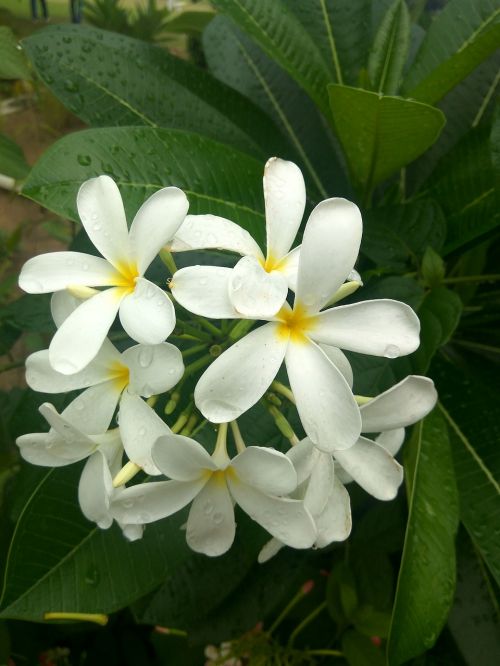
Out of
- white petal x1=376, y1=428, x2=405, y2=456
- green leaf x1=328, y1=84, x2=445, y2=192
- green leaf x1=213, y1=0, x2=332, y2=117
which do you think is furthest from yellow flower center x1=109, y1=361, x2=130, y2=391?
green leaf x1=213, y1=0, x2=332, y2=117

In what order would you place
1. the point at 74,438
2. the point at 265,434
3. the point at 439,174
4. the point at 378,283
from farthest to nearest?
the point at 439,174, the point at 378,283, the point at 265,434, the point at 74,438

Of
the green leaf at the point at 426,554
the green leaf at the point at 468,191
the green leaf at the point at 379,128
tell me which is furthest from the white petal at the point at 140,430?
the green leaf at the point at 468,191

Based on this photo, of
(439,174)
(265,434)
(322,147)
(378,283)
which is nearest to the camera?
(265,434)

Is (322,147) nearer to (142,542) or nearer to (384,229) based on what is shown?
(384,229)

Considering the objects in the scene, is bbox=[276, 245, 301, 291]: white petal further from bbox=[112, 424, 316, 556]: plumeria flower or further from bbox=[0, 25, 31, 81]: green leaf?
bbox=[0, 25, 31, 81]: green leaf

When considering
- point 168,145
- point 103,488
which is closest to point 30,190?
point 168,145

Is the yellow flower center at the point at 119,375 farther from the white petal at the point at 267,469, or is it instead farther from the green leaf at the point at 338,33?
the green leaf at the point at 338,33
